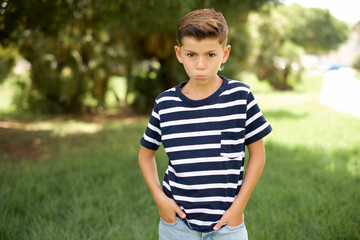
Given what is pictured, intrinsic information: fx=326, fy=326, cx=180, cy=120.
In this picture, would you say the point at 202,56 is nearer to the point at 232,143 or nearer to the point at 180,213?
the point at 232,143

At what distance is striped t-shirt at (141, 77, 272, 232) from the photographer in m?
1.58

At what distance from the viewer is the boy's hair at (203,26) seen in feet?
4.96

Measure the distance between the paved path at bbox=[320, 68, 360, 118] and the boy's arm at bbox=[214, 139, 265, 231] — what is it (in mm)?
8491

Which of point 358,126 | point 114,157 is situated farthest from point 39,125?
point 358,126

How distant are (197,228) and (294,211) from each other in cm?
222

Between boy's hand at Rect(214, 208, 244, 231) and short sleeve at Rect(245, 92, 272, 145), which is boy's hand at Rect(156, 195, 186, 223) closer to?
boy's hand at Rect(214, 208, 244, 231)

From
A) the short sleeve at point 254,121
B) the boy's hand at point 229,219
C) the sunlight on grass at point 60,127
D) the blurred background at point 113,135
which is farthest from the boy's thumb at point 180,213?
the sunlight on grass at point 60,127

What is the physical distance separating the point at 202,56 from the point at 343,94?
1288 centimetres

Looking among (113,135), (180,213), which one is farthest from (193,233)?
(113,135)

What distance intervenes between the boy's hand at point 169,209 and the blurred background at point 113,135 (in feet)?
4.84

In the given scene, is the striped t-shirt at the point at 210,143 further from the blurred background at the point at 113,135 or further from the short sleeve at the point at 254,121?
the blurred background at the point at 113,135

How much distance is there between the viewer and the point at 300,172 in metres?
4.82

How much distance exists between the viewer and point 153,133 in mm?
1765

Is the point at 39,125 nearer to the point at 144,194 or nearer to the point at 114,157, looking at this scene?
the point at 114,157
